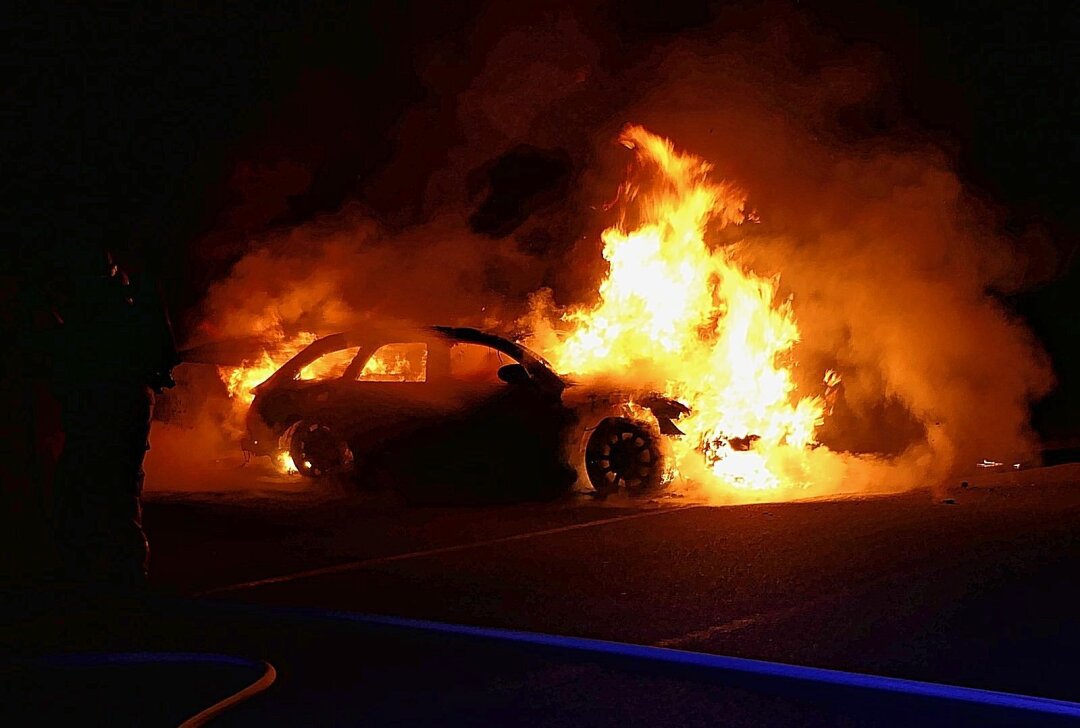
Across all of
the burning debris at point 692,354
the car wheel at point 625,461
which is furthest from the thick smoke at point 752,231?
the car wheel at point 625,461

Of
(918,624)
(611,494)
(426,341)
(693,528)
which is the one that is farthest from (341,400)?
(918,624)

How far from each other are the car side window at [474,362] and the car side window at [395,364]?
1.47 ft

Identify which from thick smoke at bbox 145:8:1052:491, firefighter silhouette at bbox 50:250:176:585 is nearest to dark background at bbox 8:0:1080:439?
thick smoke at bbox 145:8:1052:491

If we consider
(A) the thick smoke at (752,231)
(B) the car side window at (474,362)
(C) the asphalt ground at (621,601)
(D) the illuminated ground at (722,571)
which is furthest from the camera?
(A) the thick smoke at (752,231)

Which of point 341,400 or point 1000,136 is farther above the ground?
point 1000,136

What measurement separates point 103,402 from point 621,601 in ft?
9.66

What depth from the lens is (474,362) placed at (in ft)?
38.5

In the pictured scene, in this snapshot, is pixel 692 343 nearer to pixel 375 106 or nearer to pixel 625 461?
pixel 625 461

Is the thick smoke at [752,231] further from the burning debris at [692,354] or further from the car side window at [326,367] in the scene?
the car side window at [326,367]

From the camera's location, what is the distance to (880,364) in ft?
43.9

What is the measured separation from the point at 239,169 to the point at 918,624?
15.5 metres

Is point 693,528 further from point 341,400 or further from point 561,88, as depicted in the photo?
point 561,88

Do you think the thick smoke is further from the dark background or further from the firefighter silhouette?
the firefighter silhouette

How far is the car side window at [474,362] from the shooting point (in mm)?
11508
